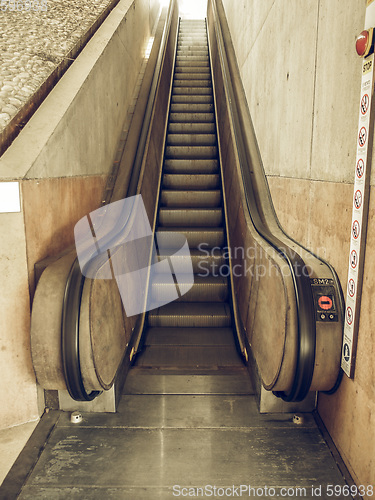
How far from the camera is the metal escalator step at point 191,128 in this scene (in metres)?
5.47

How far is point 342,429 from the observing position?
2033 millimetres

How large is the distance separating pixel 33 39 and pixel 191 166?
7.20 ft

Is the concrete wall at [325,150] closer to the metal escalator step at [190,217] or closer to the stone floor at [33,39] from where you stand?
the metal escalator step at [190,217]

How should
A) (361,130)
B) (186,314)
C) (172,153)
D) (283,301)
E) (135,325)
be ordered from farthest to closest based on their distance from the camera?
(172,153) < (186,314) < (135,325) < (283,301) < (361,130)

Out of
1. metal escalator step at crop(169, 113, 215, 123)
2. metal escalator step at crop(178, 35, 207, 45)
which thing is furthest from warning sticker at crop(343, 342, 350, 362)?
metal escalator step at crop(178, 35, 207, 45)

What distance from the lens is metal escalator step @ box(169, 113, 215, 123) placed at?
18.6ft

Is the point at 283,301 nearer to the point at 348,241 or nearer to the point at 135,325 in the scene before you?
the point at 348,241

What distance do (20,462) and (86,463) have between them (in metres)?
0.35

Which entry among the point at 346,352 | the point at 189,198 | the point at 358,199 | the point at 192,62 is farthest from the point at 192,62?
the point at 346,352

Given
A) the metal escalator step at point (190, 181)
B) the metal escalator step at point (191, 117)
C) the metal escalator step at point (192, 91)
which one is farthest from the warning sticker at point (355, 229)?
the metal escalator step at point (192, 91)

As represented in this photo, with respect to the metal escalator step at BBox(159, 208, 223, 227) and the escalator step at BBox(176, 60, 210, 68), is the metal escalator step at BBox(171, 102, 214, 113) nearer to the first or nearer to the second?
the escalator step at BBox(176, 60, 210, 68)

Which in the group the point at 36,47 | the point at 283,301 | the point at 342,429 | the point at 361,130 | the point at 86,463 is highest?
the point at 36,47

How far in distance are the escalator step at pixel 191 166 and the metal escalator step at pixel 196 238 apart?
116 cm

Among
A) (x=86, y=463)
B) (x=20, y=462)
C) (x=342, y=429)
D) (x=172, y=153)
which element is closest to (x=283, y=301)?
(x=342, y=429)
